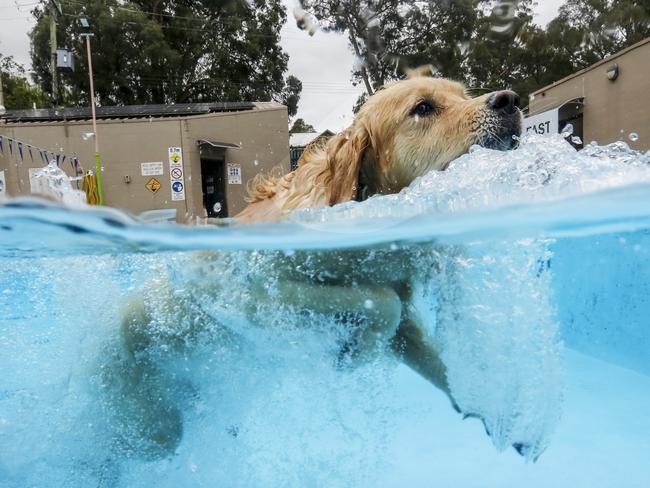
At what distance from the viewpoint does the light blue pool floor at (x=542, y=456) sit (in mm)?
3215

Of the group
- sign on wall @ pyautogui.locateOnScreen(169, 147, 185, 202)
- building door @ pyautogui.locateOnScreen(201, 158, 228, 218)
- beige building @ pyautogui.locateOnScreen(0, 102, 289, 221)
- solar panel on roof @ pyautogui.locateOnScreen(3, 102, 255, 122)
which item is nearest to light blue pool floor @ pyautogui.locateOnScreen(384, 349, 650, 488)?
beige building @ pyautogui.locateOnScreen(0, 102, 289, 221)

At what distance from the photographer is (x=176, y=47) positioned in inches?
892

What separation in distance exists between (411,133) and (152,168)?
49.9 ft

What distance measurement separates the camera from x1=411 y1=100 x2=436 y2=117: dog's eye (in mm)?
2582

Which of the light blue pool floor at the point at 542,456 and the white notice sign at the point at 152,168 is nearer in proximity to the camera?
the light blue pool floor at the point at 542,456

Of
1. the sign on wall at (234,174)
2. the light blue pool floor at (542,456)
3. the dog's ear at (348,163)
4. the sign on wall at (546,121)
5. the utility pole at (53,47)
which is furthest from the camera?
the utility pole at (53,47)

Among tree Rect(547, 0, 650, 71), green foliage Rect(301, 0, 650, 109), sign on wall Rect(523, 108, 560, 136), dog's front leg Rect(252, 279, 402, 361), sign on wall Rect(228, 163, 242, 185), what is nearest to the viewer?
dog's front leg Rect(252, 279, 402, 361)

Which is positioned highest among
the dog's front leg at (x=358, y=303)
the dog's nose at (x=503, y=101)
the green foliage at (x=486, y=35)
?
the green foliage at (x=486, y=35)

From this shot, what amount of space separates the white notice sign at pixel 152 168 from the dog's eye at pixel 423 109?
49.2 ft

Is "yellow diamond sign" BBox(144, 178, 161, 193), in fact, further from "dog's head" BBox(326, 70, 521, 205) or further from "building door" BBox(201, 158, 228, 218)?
"dog's head" BBox(326, 70, 521, 205)

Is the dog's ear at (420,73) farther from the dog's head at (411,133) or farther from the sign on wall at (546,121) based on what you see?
the sign on wall at (546,121)

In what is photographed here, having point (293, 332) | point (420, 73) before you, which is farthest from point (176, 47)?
point (293, 332)

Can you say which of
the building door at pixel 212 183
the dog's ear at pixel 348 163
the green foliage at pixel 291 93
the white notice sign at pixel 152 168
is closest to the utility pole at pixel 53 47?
the white notice sign at pixel 152 168

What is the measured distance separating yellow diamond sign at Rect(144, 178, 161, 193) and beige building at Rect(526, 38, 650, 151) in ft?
35.8
